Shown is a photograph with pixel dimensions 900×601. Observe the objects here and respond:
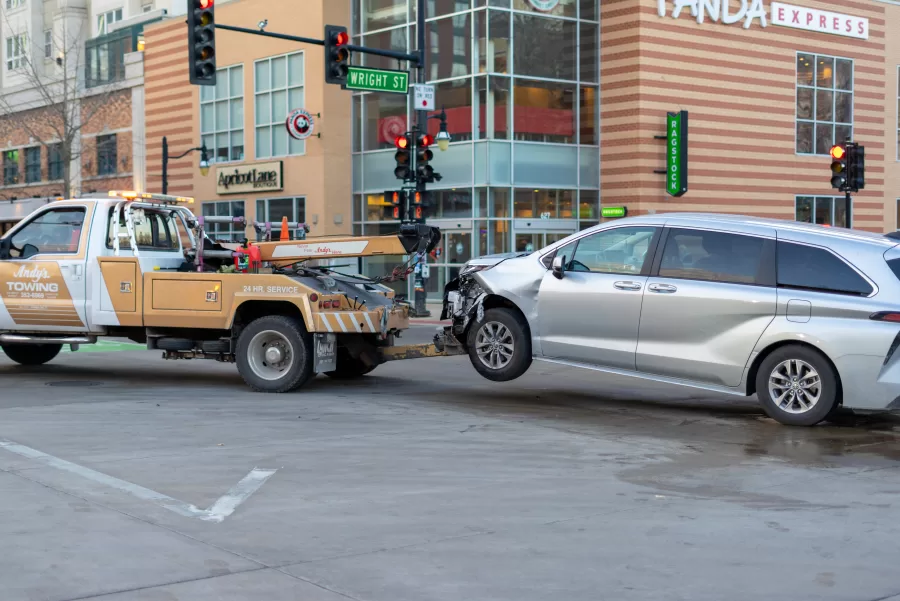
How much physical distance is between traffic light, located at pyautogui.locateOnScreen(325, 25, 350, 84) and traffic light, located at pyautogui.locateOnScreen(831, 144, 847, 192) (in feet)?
30.3

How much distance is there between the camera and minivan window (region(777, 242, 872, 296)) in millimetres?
9672

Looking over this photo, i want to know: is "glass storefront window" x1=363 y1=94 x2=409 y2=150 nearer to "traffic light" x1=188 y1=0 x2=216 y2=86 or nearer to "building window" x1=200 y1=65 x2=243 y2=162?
"building window" x1=200 y1=65 x2=243 y2=162

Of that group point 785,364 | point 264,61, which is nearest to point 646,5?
point 264,61

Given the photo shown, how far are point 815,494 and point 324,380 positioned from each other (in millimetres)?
7444

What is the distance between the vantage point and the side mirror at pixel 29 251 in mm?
12977

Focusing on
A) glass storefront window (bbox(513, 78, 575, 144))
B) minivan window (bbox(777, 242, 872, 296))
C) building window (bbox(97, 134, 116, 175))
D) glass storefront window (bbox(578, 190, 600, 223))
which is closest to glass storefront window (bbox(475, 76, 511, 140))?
glass storefront window (bbox(513, 78, 575, 144))

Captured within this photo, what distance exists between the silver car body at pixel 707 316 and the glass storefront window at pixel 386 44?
75.4ft

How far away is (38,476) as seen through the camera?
24.8 ft

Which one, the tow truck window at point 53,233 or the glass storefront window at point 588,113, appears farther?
the glass storefront window at point 588,113

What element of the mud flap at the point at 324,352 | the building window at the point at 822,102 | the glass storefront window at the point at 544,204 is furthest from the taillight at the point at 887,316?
the building window at the point at 822,102

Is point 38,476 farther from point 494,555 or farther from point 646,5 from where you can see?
point 646,5

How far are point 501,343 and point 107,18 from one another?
48.2m

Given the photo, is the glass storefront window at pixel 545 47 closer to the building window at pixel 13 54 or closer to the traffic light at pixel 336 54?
the traffic light at pixel 336 54

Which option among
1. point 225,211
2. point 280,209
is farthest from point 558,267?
point 225,211
